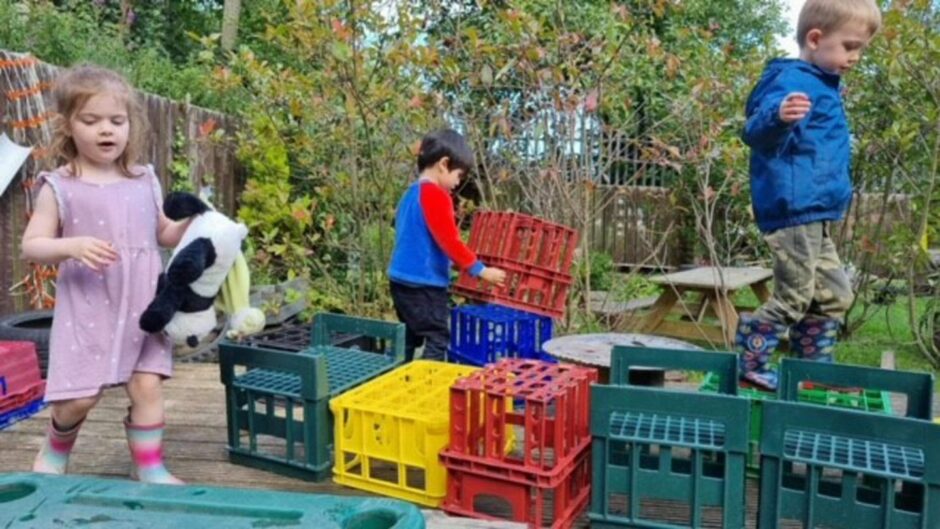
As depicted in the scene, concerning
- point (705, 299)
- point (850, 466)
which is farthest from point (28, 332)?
point (705, 299)

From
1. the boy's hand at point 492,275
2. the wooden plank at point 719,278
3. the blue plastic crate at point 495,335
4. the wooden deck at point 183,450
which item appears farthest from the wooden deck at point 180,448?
the wooden plank at point 719,278

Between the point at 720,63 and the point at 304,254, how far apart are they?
10.9ft

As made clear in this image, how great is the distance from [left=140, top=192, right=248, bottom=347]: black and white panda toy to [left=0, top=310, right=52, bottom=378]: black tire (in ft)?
4.58

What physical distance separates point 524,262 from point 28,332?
90.6 inches

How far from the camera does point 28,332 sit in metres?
3.43

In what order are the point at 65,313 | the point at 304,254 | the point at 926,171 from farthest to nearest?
the point at 304,254, the point at 926,171, the point at 65,313

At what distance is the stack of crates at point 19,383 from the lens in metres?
3.02

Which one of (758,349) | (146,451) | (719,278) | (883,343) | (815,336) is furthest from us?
(883,343)

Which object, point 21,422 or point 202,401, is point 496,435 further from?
point 21,422

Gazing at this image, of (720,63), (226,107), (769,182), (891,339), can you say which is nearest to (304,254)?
(226,107)

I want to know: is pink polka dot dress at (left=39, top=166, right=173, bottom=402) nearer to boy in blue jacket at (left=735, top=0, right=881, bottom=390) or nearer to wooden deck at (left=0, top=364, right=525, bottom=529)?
wooden deck at (left=0, top=364, right=525, bottom=529)

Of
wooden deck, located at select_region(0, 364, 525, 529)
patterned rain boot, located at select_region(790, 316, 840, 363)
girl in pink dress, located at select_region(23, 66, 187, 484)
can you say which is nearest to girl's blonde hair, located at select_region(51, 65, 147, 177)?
girl in pink dress, located at select_region(23, 66, 187, 484)

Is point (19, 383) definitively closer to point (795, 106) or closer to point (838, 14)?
point (795, 106)

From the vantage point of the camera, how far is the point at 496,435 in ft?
7.11
